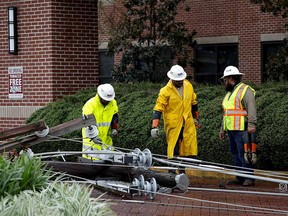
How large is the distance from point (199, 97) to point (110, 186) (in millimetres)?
5611

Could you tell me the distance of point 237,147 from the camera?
14.9 meters

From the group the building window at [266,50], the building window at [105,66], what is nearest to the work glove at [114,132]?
the building window at [266,50]

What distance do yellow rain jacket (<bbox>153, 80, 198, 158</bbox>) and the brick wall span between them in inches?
219

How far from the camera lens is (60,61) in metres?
19.8

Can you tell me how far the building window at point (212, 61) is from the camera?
28.0m

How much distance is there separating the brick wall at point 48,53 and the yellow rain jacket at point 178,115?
18.2ft

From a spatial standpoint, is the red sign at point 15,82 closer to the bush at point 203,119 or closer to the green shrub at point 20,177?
the bush at point 203,119

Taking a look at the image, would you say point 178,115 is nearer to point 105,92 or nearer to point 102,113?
point 102,113

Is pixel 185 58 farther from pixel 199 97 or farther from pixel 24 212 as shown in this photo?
pixel 24 212

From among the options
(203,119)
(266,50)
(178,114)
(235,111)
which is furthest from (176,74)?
(266,50)

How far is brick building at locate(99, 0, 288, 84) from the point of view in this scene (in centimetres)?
2639

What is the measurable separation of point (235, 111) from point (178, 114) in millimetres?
1004

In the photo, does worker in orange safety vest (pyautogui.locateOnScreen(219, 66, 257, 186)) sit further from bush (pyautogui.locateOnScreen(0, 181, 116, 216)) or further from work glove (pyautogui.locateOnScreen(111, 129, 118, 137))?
bush (pyautogui.locateOnScreen(0, 181, 116, 216))

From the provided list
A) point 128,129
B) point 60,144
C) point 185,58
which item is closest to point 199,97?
point 128,129
